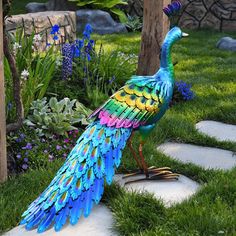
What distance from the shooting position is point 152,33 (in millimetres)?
5070

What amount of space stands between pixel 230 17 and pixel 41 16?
522cm

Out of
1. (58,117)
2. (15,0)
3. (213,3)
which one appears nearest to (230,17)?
(213,3)

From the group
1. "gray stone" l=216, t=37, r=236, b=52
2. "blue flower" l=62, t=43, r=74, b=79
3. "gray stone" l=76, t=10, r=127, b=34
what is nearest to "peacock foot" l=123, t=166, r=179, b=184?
"blue flower" l=62, t=43, r=74, b=79

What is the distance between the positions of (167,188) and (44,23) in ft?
16.0

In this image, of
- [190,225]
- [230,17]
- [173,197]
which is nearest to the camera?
[190,225]

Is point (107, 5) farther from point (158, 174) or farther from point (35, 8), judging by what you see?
point (158, 174)

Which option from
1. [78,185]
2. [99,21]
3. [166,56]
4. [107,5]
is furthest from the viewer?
[107,5]

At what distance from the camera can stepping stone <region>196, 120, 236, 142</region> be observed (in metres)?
4.43

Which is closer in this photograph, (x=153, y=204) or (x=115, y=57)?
(x=153, y=204)

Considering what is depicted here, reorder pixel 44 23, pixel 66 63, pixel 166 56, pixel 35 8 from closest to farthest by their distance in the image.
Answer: pixel 166 56, pixel 66 63, pixel 44 23, pixel 35 8

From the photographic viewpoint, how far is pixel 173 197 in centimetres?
315

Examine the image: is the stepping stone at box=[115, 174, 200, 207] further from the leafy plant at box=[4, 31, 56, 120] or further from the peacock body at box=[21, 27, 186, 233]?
the leafy plant at box=[4, 31, 56, 120]

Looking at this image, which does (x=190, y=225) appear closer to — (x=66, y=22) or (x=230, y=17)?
(x=66, y=22)

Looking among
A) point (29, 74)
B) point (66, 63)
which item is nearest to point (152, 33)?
point (66, 63)
